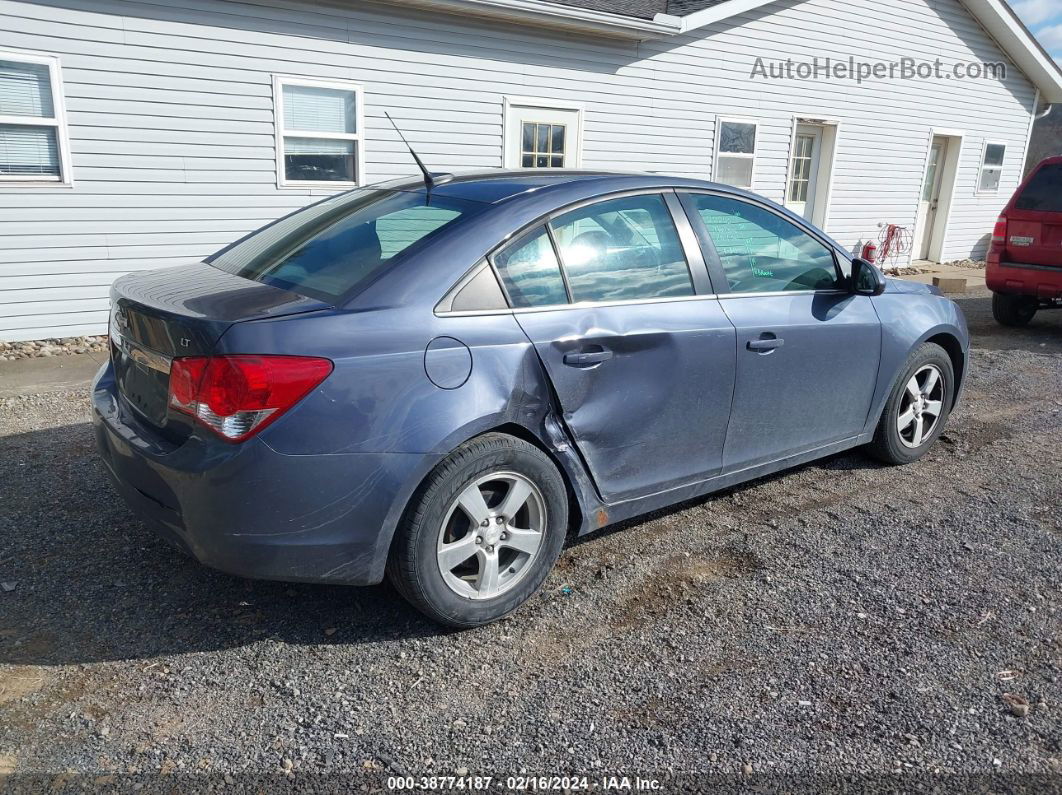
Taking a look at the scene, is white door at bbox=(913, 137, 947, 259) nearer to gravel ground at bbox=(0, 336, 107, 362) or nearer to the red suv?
the red suv

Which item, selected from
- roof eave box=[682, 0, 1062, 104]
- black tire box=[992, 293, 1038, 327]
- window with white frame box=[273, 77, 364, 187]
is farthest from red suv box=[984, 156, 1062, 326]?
roof eave box=[682, 0, 1062, 104]

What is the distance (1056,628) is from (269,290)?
10.4 ft

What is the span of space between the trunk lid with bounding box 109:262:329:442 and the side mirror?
2.62 m

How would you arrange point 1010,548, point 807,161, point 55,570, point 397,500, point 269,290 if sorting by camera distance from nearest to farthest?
point 397,500
point 269,290
point 55,570
point 1010,548
point 807,161

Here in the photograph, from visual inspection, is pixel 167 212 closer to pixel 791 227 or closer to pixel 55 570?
pixel 55 570

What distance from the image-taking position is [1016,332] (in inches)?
355

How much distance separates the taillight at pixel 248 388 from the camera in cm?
250

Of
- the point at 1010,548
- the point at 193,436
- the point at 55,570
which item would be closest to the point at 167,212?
the point at 55,570

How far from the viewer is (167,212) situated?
782cm

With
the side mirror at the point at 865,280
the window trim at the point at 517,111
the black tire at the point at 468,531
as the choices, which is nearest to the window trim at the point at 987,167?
the window trim at the point at 517,111

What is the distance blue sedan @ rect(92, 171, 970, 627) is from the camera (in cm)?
258

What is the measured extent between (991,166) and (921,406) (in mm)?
13637

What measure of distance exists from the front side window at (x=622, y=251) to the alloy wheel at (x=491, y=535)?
796 millimetres

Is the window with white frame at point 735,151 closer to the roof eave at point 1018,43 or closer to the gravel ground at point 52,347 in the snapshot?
the roof eave at point 1018,43
